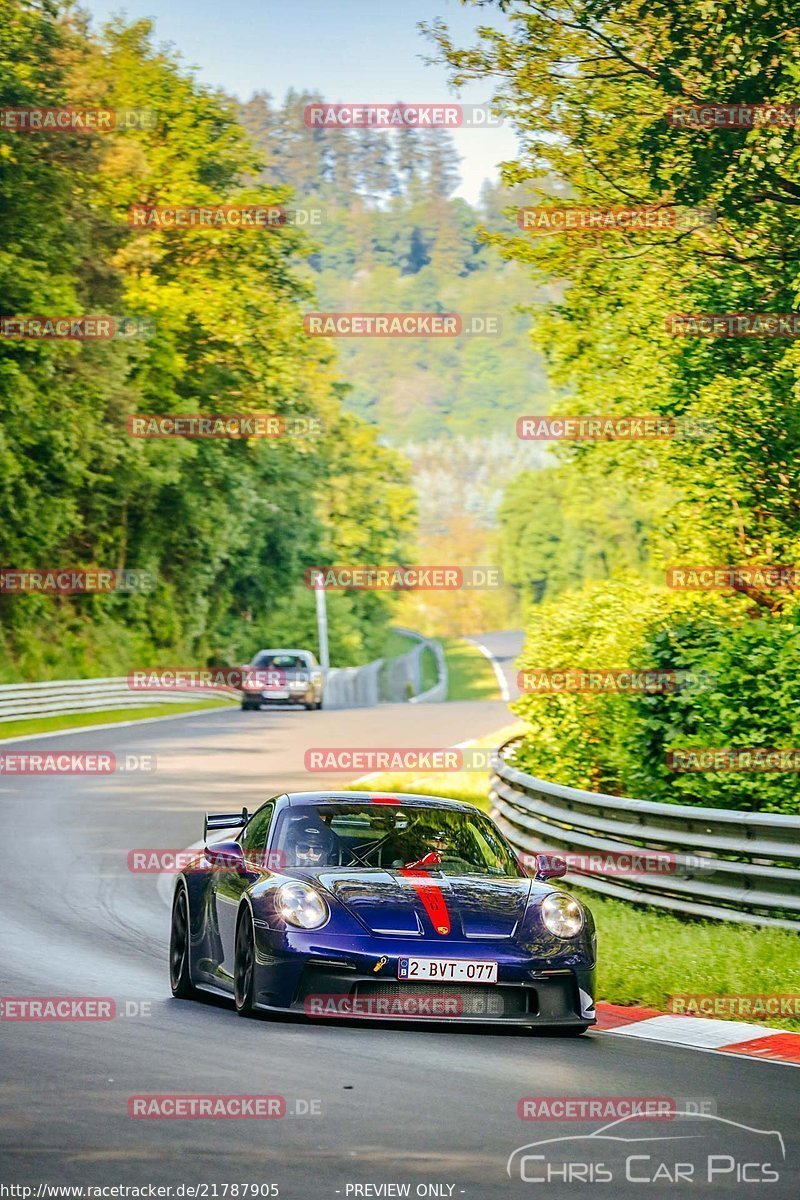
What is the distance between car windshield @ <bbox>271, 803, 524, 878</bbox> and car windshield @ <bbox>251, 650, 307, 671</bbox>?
41.0 metres

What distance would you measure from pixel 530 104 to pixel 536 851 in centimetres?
1401

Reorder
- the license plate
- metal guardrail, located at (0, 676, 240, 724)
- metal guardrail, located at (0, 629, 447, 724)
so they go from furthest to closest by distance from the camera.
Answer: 1. metal guardrail, located at (0, 629, 447, 724)
2. metal guardrail, located at (0, 676, 240, 724)
3. the license plate

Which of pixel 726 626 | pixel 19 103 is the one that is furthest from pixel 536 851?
pixel 19 103

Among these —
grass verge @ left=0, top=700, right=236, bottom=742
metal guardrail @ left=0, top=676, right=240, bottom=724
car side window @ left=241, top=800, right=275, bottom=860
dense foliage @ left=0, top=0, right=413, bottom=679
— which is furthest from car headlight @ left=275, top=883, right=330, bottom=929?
dense foliage @ left=0, top=0, right=413, bottom=679

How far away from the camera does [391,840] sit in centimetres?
1026

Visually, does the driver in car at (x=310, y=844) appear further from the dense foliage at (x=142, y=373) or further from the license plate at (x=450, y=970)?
the dense foliage at (x=142, y=373)

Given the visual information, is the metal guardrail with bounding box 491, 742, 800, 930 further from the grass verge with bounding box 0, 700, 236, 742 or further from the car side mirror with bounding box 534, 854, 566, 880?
the grass verge with bounding box 0, 700, 236, 742

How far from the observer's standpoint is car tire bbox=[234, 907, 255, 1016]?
930 centimetres

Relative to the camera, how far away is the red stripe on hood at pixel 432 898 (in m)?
9.12

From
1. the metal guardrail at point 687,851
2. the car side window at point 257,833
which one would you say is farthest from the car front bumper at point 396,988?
the metal guardrail at point 687,851

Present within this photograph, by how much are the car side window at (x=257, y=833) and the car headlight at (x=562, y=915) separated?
166 cm

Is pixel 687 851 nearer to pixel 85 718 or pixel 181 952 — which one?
pixel 181 952

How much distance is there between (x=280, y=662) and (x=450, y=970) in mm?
43626

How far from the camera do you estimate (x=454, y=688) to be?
10075 centimetres
